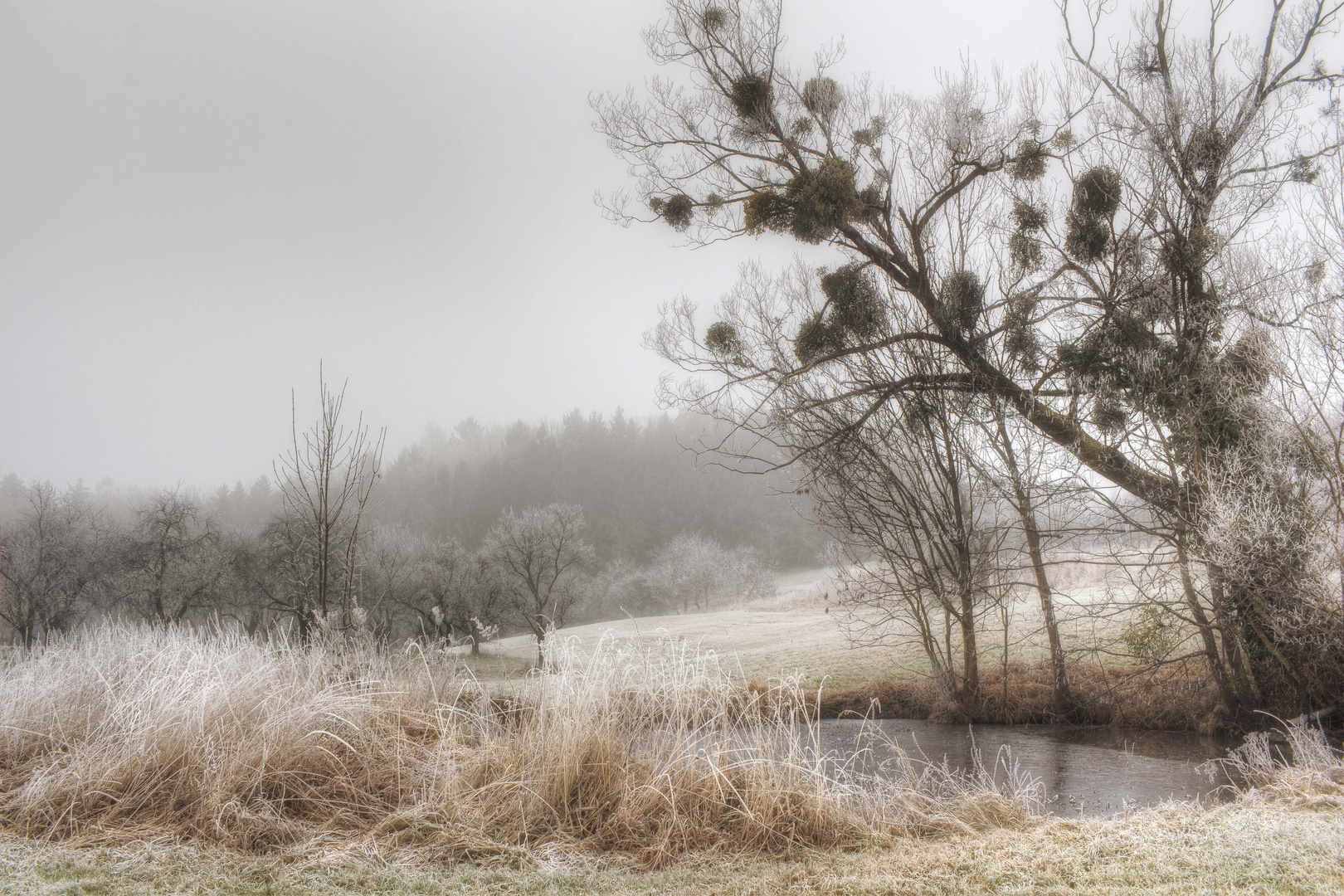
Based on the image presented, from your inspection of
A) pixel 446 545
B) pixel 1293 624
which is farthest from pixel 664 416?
pixel 1293 624

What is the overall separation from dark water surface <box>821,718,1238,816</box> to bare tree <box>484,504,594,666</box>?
17.9m

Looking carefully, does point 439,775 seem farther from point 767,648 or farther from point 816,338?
point 767,648

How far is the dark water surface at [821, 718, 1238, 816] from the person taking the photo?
211 inches

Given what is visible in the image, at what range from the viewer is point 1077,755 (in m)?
7.04

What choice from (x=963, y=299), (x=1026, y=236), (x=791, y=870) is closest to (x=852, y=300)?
(x=963, y=299)

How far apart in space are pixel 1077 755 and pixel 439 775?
256 inches

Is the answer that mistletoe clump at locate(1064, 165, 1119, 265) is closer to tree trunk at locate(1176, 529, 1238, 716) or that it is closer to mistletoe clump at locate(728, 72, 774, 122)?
tree trunk at locate(1176, 529, 1238, 716)

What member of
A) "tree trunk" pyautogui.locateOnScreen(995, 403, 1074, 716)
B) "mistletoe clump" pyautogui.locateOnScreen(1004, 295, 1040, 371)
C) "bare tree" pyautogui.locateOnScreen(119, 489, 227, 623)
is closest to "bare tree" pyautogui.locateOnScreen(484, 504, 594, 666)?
"bare tree" pyautogui.locateOnScreen(119, 489, 227, 623)

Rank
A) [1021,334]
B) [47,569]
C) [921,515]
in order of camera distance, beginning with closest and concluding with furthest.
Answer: [1021,334] < [921,515] < [47,569]

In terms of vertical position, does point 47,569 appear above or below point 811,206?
below

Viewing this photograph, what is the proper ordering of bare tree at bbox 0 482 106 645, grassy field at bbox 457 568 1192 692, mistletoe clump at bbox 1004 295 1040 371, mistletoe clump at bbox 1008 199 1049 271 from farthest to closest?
1. bare tree at bbox 0 482 106 645
2. grassy field at bbox 457 568 1192 692
3. mistletoe clump at bbox 1004 295 1040 371
4. mistletoe clump at bbox 1008 199 1049 271

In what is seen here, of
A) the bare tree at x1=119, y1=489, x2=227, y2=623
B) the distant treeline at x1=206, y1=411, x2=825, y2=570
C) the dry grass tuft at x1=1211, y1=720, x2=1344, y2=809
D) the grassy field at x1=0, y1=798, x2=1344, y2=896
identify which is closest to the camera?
the grassy field at x1=0, y1=798, x2=1344, y2=896

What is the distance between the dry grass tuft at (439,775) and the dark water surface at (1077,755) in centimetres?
100

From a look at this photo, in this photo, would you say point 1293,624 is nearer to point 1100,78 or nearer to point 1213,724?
point 1213,724
